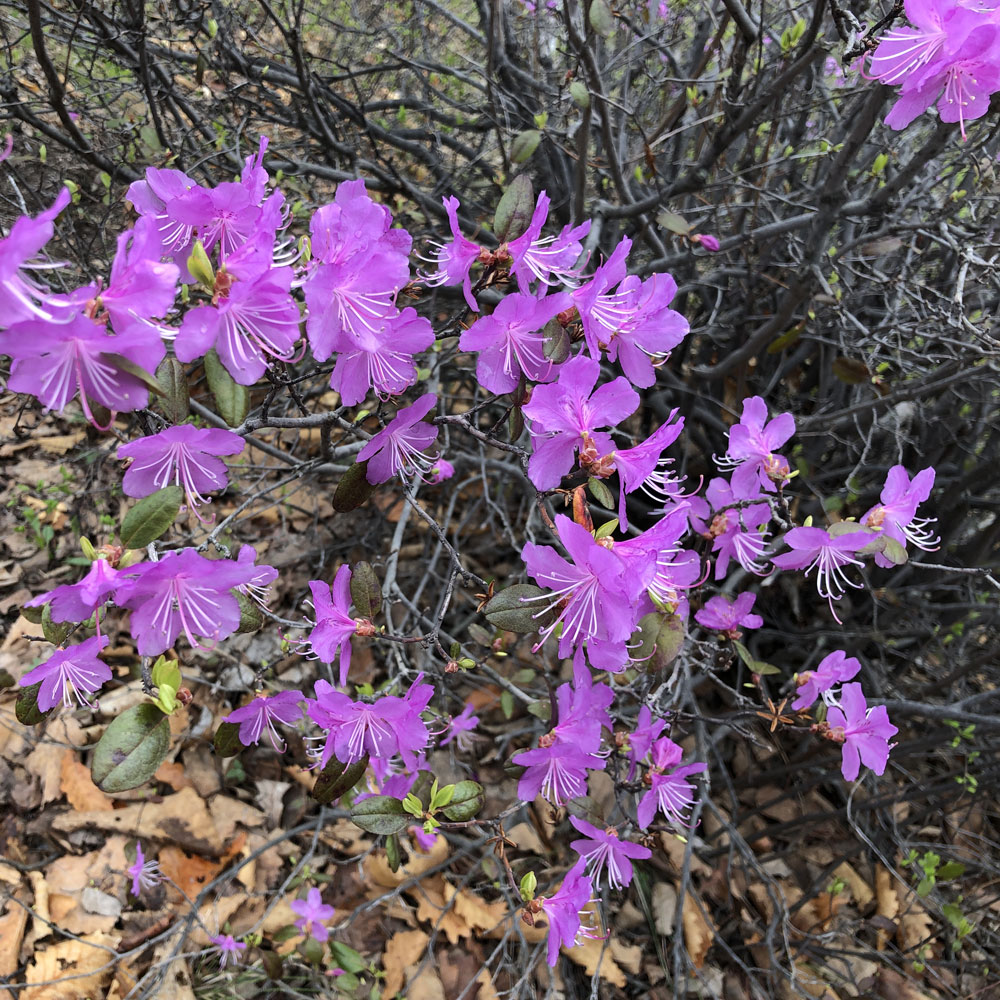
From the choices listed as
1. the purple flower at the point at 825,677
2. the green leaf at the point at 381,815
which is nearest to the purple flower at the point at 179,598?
the green leaf at the point at 381,815

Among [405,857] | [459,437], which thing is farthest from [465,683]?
[459,437]

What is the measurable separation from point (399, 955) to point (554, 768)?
1.31 metres

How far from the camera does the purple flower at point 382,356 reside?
0.98 m

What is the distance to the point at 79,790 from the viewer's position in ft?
7.08

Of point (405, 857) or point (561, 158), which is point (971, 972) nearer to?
point (405, 857)

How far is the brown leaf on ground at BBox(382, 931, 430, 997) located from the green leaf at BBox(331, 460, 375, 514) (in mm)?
1724

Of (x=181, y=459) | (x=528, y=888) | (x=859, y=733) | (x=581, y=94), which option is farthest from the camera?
(x=581, y=94)

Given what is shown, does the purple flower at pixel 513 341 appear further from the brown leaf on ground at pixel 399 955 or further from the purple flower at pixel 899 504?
the brown leaf on ground at pixel 399 955

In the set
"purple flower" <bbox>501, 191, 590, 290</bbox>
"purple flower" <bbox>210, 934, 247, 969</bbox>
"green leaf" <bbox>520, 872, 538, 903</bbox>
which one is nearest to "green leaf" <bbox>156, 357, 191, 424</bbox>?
"purple flower" <bbox>501, 191, 590, 290</bbox>

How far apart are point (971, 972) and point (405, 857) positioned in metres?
1.85

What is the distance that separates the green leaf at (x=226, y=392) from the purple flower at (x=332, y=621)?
1.09ft

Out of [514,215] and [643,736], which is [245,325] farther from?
[643,736]

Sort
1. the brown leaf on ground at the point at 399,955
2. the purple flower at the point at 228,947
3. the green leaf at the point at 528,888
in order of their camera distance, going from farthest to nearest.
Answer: the brown leaf on ground at the point at 399,955
the purple flower at the point at 228,947
the green leaf at the point at 528,888

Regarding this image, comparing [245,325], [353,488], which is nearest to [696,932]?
[353,488]
